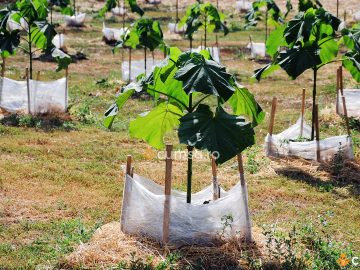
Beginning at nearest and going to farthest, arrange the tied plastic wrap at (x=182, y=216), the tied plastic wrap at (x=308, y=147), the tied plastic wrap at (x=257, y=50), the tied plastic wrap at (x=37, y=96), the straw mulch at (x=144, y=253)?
the straw mulch at (x=144, y=253) < the tied plastic wrap at (x=182, y=216) < the tied plastic wrap at (x=308, y=147) < the tied plastic wrap at (x=37, y=96) < the tied plastic wrap at (x=257, y=50)

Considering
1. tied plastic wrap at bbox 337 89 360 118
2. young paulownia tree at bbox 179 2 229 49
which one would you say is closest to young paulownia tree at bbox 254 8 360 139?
tied plastic wrap at bbox 337 89 360 118

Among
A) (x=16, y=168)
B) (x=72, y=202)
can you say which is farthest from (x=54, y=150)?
(x=72, y=202)

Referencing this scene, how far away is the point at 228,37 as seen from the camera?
25562 mm

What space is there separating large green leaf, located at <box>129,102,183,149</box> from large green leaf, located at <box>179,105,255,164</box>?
0.57m

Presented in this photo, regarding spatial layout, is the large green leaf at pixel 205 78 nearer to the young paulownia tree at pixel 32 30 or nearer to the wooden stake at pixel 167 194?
the wooden stake at pixel 167 194

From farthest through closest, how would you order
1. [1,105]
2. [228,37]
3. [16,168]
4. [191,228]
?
1. [228,37]
2. [1,105]
3. [16,168]
4. [191,228]

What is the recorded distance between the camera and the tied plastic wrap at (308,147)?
1000cm

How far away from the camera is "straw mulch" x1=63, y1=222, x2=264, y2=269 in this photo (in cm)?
621

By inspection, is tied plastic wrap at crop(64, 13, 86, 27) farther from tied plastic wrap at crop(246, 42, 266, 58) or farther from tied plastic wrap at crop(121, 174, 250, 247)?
tied plastic wrap at crop(121, 174, 250, 247)

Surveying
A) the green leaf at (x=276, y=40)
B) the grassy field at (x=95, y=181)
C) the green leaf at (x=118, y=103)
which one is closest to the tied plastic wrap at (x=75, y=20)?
the grassy field at (x=95, y=181)

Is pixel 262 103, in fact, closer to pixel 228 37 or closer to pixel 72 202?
pixel 72 202

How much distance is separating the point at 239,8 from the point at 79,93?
58.5ft

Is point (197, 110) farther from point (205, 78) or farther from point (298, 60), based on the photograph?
point (298, 60)

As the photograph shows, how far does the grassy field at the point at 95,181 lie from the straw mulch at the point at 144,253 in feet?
0.63
